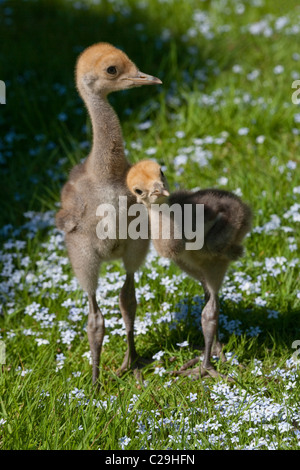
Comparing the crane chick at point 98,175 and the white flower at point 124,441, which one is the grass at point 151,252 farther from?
the crane chick at point 98,175

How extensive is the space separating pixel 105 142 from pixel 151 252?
6.21 feet

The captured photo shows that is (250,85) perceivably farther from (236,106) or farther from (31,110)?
(31,110)

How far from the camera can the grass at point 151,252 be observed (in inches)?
168

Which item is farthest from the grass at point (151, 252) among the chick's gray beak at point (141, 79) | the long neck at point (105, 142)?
the chick's gray beak at point (141, 79)

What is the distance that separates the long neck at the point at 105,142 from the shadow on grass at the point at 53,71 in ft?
8.11

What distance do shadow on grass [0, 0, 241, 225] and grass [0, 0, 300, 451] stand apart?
0.02 meters

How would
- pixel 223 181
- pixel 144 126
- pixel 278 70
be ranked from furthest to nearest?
1. pixel 278 70
2. pixel 144 126
3. pixel 223 181

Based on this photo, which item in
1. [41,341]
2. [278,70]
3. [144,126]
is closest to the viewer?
[41,341]

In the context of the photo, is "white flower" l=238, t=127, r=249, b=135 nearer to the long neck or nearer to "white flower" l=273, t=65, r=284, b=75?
"white flower" l=273, t=65, r=284, b=75

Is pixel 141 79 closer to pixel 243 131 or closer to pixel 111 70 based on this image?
pixel 111 70

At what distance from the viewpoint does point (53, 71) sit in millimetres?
8555

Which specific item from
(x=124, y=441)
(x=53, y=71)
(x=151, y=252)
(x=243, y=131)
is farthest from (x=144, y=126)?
(x=124, y=441)

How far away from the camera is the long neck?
441cm

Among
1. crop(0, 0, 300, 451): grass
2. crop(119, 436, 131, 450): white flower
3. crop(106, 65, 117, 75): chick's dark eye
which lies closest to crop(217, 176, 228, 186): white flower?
crop(0, 0, 300, 451): grass
